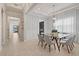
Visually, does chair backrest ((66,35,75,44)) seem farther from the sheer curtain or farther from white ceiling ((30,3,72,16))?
white ceiling ((30,3,72,16))

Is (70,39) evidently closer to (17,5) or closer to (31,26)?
(31,26)

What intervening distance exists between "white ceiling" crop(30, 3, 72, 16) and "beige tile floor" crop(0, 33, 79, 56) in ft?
2.57

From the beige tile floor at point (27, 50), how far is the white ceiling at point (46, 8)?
0.78 metres

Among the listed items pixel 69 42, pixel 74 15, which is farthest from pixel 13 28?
pixel 74 15

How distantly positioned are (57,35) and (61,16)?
52 cm

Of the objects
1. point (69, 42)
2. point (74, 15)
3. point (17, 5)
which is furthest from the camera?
point (74, 15)

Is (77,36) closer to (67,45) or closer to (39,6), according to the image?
(67,45)

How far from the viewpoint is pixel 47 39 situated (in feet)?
9.80

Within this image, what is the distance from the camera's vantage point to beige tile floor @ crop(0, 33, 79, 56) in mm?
2744

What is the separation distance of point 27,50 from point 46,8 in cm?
119

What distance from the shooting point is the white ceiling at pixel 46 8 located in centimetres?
273

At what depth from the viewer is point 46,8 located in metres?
2.82

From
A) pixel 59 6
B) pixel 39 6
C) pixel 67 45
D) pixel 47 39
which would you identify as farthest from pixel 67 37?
pixel 39 6

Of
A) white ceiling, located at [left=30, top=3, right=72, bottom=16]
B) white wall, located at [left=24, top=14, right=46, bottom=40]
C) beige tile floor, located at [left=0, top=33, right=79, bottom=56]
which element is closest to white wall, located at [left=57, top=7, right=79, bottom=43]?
white ceiling, located at [left=30, top=3, right=72, bottom=16]
